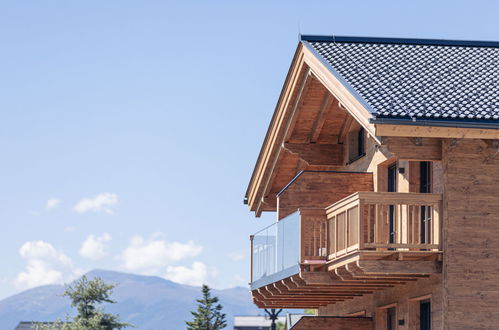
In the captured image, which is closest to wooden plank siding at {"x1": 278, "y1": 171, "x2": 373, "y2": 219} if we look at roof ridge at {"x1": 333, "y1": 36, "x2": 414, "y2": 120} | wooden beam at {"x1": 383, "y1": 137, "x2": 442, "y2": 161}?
roof ridge at {"x1": 333, "y1": 36, "x2": 414, "y2": 120}

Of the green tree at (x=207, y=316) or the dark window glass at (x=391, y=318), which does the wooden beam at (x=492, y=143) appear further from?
the green tree at (x=207, y=316)

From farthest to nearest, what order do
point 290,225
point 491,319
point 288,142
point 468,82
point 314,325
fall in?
point 288,142
point 314,325
point 290,225
point 468,82
point 491,319

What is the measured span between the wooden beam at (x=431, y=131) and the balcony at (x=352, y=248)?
135cm

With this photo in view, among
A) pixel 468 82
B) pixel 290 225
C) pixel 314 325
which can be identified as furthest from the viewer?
pixel 314 325

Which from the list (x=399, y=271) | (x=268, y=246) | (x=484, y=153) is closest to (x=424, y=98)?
(x=484, y=153)

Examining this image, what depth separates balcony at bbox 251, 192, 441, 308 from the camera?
2172 cm

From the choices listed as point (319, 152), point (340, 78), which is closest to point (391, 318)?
point (319, 152)

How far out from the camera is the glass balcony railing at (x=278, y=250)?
80.9 ft

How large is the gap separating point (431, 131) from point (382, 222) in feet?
6.78

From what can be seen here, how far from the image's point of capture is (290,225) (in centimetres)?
2517

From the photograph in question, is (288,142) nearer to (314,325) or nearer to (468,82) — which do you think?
(314,325)

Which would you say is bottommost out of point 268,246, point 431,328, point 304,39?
point 431,328

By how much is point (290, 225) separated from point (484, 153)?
494cm

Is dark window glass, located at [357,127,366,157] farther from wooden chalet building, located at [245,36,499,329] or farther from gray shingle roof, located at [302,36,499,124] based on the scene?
gray shingle roof, located at [302,36,499,124]
